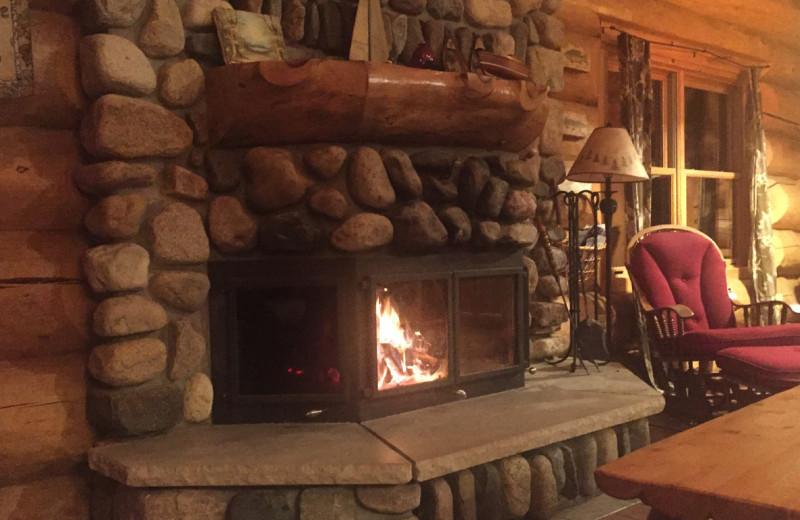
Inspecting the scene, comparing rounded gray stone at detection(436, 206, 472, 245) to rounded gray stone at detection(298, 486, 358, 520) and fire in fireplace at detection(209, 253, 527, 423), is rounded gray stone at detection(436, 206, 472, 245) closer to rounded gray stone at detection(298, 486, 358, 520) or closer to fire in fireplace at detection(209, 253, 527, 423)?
fire in fireplace at detection(209, 253, 527, 423)

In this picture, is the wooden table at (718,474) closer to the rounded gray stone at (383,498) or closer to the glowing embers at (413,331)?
the rounded gray stone at (383,498)

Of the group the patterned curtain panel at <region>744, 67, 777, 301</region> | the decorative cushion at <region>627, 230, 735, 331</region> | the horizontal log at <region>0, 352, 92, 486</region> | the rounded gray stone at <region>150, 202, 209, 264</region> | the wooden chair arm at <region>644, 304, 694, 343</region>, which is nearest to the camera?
the horizontal log at <region>0, 352, 92, 486</region>

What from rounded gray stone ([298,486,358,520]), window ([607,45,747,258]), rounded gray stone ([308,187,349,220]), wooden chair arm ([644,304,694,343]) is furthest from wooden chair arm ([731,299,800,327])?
rounded gray stone ([298,486,358,520])

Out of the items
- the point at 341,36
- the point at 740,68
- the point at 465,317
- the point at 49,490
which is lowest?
the point at 49,490

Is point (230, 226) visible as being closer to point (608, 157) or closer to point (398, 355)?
point (398, 355)

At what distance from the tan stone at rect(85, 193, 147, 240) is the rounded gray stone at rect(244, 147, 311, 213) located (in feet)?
1.19

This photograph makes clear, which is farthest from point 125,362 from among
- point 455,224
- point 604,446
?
point 604,446

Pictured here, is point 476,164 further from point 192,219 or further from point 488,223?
point 192,219

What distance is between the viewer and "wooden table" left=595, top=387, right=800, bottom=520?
1299 mm

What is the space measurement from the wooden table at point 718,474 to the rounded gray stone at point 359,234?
111 cm

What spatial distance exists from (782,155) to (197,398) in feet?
15.7

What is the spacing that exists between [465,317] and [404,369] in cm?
38

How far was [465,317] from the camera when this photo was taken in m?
2.77

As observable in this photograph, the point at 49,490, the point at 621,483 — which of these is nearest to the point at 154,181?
the point at 49,490
